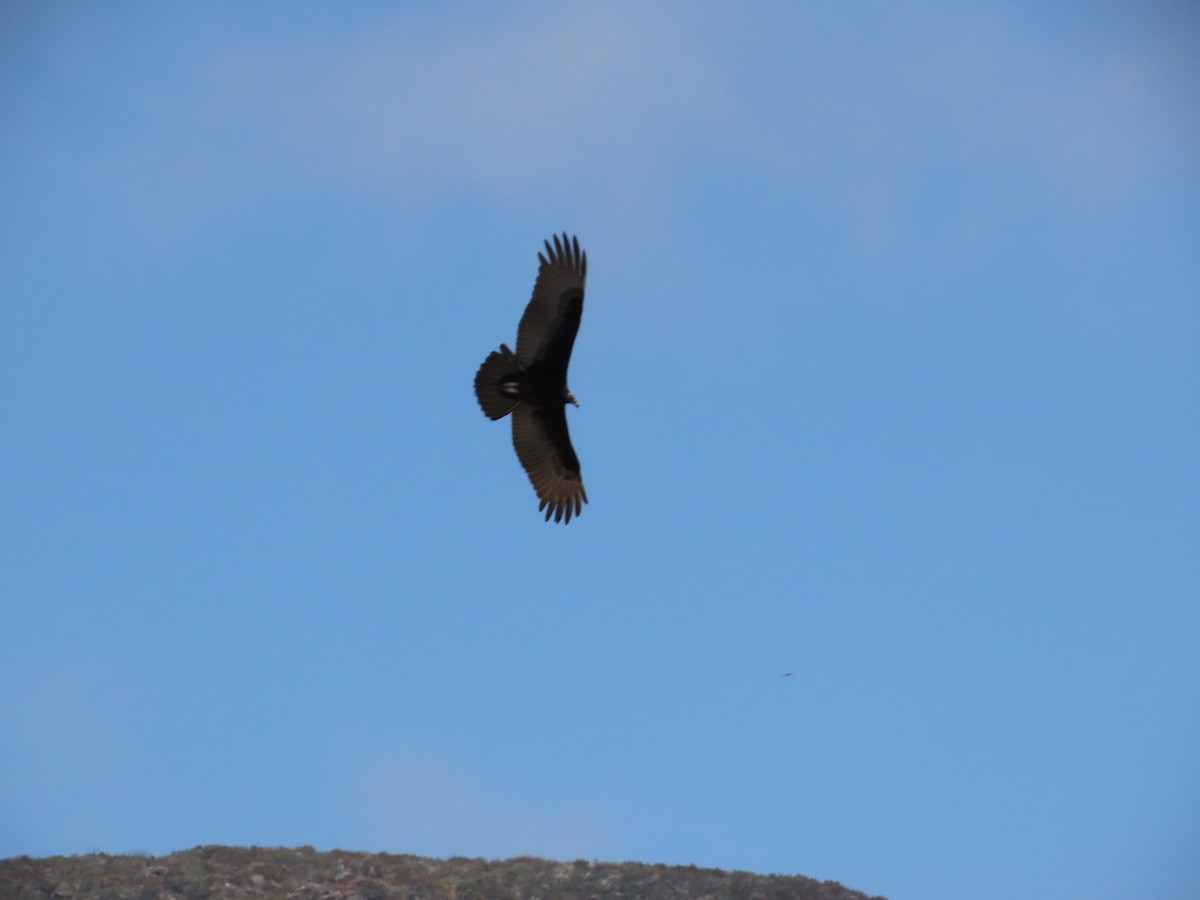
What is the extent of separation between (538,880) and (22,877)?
38.7 feet

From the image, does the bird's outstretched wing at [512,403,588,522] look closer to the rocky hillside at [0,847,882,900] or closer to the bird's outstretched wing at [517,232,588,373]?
the bird's outstretched wing at [517,232,588,373]

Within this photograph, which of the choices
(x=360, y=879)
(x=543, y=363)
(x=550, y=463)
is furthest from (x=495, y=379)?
(x=360, y=879)

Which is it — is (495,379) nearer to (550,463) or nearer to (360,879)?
(550,463)

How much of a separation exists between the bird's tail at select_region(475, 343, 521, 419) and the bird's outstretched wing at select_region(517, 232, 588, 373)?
0.99 feet

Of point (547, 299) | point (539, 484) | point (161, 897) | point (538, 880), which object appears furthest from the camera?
point (538, 880)

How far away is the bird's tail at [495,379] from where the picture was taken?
21.5 metres

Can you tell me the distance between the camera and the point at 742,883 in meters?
40.0

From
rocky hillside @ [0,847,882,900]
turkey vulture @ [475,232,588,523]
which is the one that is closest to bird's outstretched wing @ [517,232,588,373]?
turkey vulture @ [475,232,588,523]

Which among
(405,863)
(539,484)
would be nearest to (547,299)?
(539,484)

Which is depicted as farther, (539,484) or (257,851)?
(257,851)

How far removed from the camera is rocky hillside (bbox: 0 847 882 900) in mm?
35812

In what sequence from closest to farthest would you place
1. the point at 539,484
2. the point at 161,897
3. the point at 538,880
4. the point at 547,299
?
the point at 547,299 < the point at 539,484 < the point at 161,897 < the point at 538,880

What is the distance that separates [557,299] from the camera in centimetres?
2125

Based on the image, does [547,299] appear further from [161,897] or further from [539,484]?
[161,897]
